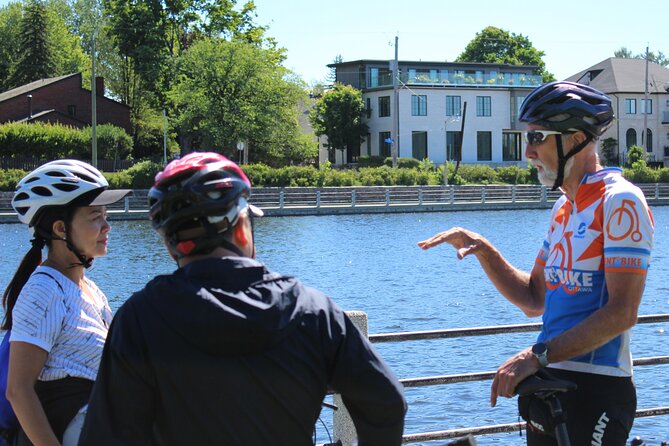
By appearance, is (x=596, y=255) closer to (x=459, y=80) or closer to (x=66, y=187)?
(x=66, y=187)

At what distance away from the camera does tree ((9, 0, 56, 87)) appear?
86875mm

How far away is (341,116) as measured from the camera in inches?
3204

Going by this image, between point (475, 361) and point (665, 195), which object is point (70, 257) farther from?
point (665, 195)

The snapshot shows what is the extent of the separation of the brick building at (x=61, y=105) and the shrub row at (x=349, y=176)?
15841 millimetres

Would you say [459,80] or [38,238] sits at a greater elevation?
[459,80]

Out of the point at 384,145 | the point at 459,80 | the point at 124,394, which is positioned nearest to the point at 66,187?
the point at 124,394

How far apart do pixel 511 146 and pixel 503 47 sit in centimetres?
3427

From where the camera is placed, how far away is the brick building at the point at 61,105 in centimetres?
6950

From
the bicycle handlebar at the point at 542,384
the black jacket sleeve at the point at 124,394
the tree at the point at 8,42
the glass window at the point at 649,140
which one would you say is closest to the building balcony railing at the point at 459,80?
the glass window at the point at 649,140

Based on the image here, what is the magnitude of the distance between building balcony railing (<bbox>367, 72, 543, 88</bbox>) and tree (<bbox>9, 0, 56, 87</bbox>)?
99.8 feet

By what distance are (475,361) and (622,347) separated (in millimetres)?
13331

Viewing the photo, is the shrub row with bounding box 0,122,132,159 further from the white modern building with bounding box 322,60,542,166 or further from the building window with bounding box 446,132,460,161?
the building window with bounding box 446,132,460,161

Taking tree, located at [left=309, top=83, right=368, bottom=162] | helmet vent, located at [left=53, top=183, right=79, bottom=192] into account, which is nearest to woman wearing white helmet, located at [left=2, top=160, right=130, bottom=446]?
helmet vent, located at [left=53, top=183, right=79, bottom=192]

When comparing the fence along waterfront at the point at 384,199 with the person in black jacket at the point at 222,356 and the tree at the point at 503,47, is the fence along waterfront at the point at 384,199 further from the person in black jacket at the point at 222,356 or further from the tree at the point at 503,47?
the tree at the point at 503,47
